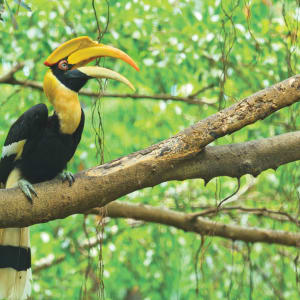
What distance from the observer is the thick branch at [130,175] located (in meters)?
2.44

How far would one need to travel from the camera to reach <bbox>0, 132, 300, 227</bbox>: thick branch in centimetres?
244

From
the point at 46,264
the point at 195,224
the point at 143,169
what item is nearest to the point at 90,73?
the point at 143,169

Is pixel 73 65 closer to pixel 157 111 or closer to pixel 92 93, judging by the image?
pixel 92 93

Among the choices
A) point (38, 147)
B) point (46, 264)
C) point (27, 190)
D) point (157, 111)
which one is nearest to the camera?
point (27, 190)

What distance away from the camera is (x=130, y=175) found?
2.47m

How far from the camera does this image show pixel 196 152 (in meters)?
2.51

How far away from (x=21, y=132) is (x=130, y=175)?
84cm

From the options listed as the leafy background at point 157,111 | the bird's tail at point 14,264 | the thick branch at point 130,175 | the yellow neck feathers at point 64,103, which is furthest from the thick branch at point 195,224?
the thick branch at point 130,175

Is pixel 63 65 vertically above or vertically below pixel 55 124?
above

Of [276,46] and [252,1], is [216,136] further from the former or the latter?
[276,46]

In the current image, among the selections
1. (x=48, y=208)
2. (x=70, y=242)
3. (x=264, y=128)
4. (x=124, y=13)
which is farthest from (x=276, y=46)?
(x=48, y=208)

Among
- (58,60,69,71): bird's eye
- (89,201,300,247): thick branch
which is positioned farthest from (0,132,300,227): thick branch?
(89,201,300,247): thick branch

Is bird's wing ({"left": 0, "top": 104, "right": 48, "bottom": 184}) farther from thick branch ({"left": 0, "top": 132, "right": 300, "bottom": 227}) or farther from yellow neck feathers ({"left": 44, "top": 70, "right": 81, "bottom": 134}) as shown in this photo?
thick branch ({"left": 0, "top": 132, "right": 300, "bottom": 227})

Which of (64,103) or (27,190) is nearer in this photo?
(27,190)
